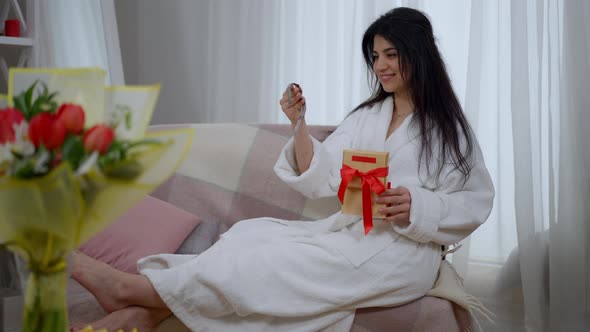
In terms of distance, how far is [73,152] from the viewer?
809 mm

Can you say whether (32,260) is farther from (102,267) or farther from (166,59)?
(166,59)

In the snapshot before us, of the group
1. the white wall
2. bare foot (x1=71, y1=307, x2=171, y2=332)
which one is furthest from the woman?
the white wall

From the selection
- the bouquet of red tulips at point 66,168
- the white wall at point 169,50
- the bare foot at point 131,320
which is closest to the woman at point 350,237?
the bare foot at point 131,320

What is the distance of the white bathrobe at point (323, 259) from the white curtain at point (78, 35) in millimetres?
1652

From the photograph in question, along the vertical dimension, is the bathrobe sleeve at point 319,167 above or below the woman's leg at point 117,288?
above

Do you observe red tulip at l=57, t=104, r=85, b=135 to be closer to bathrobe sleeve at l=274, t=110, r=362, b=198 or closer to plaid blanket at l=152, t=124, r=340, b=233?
bathrobe sleeve at l=274, t=110, r=362, b=198

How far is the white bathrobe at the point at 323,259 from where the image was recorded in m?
1.63

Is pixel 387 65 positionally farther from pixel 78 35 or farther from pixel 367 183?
pixel 78 35

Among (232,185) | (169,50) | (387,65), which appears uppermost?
(169,50)

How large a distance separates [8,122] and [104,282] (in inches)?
37.2

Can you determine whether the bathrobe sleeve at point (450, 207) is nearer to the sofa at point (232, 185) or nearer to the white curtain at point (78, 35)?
the sofa at point (232, 185)

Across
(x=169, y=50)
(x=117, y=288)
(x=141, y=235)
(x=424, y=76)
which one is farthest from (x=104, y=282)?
(x=169, y=50)

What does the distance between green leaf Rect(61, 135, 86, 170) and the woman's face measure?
136 cm

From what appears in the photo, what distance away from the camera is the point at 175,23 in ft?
12.9
